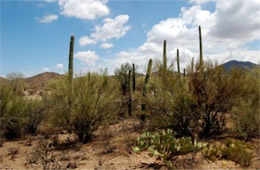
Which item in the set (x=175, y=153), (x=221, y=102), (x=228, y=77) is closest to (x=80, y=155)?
(x=175, y=153)

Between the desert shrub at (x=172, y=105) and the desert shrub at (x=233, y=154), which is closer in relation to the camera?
the desert shrub at (x=233, y=154)

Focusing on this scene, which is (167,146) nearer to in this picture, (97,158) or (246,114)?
(97,158)

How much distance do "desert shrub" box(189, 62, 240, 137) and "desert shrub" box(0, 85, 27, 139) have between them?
809 cm

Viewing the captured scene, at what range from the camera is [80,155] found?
7918mm

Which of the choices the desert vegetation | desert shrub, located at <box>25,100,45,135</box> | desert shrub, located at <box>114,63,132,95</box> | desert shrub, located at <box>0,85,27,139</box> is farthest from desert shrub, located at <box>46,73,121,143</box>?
desert shrub, located at <box>114,63,132,95</box>

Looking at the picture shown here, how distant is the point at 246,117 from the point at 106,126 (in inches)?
208

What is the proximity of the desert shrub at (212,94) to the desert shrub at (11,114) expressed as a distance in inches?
319

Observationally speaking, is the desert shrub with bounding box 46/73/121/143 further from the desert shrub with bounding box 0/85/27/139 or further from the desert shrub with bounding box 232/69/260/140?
the desert shrub with bounding box 232/69/260/140

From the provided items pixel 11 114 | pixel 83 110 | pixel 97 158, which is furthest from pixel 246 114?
pixel 11 114

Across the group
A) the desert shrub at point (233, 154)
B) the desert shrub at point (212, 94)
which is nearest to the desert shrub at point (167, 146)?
the desert shrub at point (233, 154)

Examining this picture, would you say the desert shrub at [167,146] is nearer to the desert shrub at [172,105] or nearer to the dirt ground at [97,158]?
A: the dirt ground at [97,158]

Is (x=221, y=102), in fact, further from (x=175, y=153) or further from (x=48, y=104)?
(x=48, y=104)

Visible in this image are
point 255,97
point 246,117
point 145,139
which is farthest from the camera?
point 255,97

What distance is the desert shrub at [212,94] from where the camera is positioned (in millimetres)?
8992
